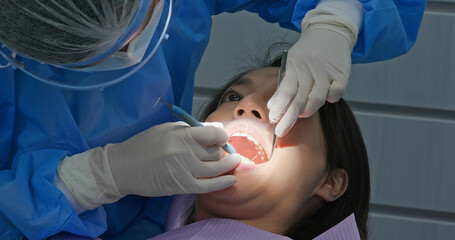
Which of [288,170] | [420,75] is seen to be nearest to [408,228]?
[420,75]

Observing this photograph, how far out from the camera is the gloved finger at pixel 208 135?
1.51m

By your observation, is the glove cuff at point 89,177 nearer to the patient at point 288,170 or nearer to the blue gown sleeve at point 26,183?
the blue gown sleeve at point 26,183

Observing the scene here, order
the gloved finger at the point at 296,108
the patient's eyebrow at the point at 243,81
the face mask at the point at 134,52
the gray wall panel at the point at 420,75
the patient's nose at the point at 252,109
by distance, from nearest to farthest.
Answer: the face mask at the point at 134,52
the gloved finger at the point at 296,108
the patient's nose at the point at 252,109
the patient's eyebrow at the point at 243,81
the gray wall panel at the point at 420,75

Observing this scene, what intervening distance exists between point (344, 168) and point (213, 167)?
468mm

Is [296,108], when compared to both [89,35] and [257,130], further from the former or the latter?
[89,35]

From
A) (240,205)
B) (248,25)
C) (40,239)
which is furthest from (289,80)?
(248,25)

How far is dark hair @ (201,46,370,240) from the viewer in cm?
179

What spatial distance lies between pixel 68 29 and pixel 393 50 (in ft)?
3.84

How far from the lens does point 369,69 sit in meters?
2.64

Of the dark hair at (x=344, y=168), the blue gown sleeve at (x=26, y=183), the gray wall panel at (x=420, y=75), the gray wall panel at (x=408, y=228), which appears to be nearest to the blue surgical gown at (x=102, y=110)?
the blue gown sleeve at (x=26, y=183)

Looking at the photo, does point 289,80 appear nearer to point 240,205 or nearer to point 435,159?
point 240,205

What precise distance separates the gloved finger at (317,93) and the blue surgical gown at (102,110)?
29 cm

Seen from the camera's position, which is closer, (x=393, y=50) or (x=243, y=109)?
(x=243, y=109)

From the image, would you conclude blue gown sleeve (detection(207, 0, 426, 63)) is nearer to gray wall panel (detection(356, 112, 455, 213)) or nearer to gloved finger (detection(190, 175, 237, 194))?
gloved finger (detection(190, 175, 237, 194))
